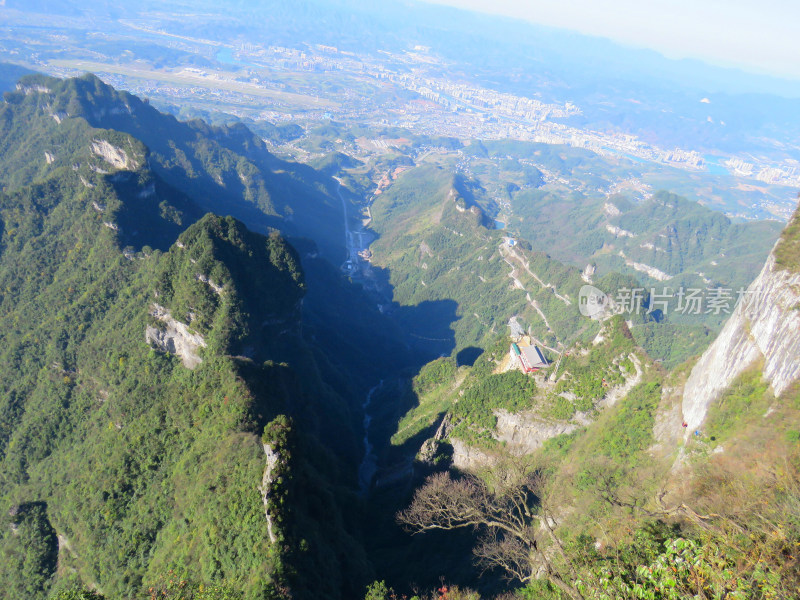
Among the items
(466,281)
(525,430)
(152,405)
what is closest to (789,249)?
(525,430)

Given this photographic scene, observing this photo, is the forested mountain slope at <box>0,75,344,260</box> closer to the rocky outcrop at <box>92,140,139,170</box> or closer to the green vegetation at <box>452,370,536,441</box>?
the rocky outcrop at <box>92,140,139,170</box>

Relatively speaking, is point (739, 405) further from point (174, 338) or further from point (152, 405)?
point (174, 338)

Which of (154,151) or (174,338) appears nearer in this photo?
(174,338)

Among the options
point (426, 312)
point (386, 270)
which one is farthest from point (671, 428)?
point (386, 270)

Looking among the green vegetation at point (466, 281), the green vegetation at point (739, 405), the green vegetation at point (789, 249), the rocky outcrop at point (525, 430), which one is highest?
the green vegetation at point (789, 249)
